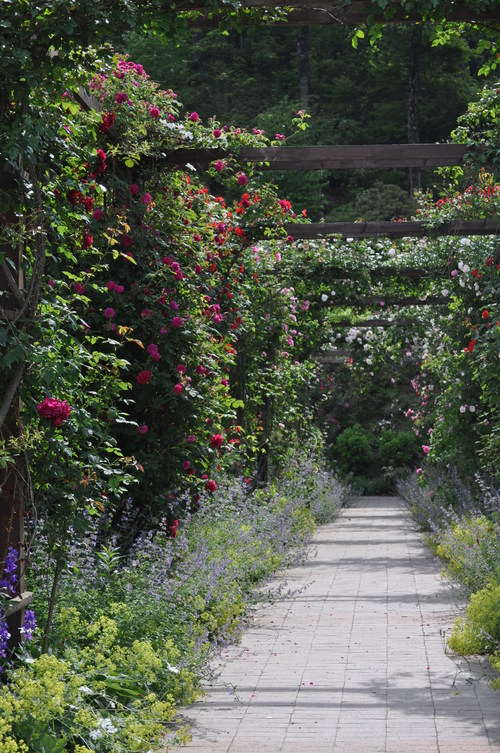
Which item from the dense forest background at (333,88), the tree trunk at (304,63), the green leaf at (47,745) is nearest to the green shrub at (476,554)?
the green leaf at (47,745)

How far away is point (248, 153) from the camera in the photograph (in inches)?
313

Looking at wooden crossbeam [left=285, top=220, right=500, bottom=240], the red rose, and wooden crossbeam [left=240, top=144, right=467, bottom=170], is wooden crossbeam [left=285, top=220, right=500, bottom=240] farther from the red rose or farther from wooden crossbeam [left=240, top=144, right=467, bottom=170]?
the red rose

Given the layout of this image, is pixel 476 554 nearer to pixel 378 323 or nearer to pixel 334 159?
pixel 334 159

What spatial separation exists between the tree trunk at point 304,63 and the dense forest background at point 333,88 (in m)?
0.03

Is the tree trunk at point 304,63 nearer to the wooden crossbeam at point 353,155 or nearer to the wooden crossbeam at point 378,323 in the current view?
the wooden crossbeam at point 378,323

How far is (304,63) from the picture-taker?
2703cm

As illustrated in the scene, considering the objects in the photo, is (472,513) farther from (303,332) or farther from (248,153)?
(303,332)

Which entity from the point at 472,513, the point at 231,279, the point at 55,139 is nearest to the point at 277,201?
the point at 231,279

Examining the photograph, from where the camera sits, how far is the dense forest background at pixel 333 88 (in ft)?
82.5

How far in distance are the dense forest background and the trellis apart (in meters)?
11.7

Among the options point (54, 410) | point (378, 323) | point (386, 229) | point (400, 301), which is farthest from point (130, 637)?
point (378, 323)

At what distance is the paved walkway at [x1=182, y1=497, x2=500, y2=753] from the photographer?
4.22 metres

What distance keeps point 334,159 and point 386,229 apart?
2.40m

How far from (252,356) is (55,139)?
7.08 metres
